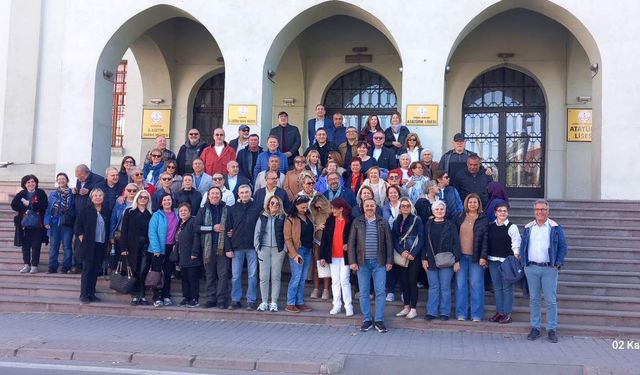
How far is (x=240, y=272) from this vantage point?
31.4ft

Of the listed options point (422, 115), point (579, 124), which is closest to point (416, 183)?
point (422, 115)

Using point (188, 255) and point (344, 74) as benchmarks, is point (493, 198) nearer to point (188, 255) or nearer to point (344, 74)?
point (188, 255)

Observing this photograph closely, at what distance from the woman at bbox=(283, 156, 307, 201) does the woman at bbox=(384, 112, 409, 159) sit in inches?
88.7

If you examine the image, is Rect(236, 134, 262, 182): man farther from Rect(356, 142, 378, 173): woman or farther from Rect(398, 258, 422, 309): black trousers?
Rect(398, 258, 422, 309): black trousers

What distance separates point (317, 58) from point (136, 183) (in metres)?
7.92


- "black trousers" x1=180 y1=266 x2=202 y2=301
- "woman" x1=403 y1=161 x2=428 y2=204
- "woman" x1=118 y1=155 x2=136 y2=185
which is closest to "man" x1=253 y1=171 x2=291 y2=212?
"black trousers" x1=180 y1=266 x2=202 y2=301

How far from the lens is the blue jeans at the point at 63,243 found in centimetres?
1071

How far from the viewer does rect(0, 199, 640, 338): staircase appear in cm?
875

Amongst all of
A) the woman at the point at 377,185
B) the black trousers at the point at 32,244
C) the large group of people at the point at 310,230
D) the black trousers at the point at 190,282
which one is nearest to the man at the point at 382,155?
the large group of people at the point at 310,230

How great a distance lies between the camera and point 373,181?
31.5 ft

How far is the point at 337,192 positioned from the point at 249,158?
7.52 ft

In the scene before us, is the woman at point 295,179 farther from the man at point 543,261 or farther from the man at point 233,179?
the man at point 543,261

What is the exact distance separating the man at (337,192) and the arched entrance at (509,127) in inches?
277

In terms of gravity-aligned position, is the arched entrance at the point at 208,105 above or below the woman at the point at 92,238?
above
